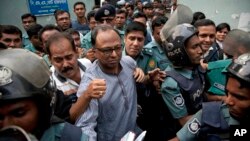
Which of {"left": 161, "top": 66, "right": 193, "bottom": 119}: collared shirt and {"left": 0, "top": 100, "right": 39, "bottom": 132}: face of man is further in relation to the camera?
{"left": 161, "top": 66, "right": 193, "bottom": 119}: collared shirt

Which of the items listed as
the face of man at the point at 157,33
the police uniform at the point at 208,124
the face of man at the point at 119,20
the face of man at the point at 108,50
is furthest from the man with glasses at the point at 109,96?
the face of man at the point at 119,20

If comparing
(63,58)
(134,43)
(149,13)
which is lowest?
(149,13)

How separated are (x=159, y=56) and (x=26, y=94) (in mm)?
2520

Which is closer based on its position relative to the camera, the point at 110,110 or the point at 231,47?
the point at 110,110

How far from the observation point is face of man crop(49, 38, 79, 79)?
2.21m

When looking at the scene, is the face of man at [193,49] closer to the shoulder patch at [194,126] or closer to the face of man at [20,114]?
the shoulder patch at [194,126]

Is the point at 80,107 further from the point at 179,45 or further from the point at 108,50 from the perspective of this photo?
the point at 179,45

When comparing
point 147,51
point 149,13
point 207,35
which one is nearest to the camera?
point 147,51

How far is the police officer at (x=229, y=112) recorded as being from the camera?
4.71 feet

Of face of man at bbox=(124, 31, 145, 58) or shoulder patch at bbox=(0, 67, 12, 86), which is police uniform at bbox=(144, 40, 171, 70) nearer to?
face of man at bbox=(124, 31, 145, 58)

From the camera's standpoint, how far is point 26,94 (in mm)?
1085

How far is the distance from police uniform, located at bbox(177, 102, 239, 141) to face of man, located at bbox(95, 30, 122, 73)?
72 centimetres

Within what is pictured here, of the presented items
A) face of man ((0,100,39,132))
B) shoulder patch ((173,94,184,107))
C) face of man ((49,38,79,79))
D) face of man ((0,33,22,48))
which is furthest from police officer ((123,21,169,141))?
face of man ((0,33,22,48))

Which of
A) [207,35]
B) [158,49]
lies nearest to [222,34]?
[207,35]
